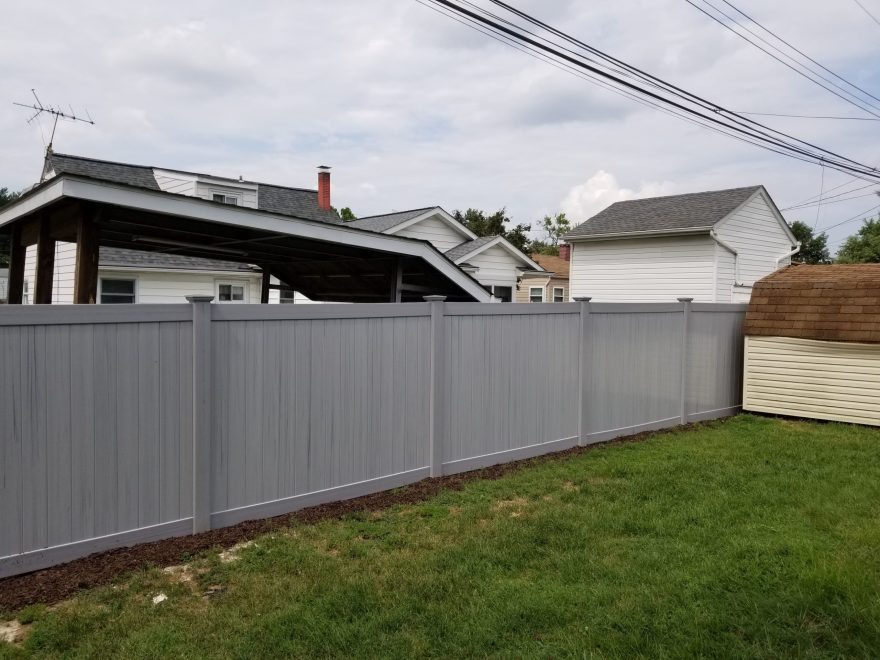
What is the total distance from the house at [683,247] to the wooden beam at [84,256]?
Answer: 15.6 meters

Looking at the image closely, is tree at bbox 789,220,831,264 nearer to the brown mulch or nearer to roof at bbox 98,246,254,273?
roof at bbox 98,246,254,273

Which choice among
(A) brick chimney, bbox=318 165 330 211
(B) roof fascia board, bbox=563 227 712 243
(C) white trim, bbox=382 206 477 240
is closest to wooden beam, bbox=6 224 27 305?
(C) white trim, bbox=382 206 477 240

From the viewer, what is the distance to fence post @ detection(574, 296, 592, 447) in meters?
7.28

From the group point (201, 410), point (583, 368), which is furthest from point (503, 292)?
point (201, 410)

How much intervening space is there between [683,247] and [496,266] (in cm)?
640

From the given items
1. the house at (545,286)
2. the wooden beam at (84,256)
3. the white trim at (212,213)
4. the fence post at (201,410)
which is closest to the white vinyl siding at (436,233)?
the house at (545,286)

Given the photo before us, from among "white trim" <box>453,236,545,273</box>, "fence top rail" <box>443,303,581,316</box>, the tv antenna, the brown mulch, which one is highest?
the tv antenna

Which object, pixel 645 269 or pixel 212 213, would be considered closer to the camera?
pixel 212 213

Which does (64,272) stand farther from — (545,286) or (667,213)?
(545,286)

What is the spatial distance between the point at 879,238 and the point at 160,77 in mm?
41598

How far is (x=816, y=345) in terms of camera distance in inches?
362

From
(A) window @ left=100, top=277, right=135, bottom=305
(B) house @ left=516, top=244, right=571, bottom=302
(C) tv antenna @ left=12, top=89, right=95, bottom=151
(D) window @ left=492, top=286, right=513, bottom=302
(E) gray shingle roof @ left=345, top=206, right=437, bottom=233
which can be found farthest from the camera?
(B) house @ left=516, top=244, right=571, bottom=302

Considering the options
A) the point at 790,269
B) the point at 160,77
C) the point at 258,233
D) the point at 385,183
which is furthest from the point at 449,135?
the point at 385,183

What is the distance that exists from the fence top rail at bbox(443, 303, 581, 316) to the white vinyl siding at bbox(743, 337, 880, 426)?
407 cm
